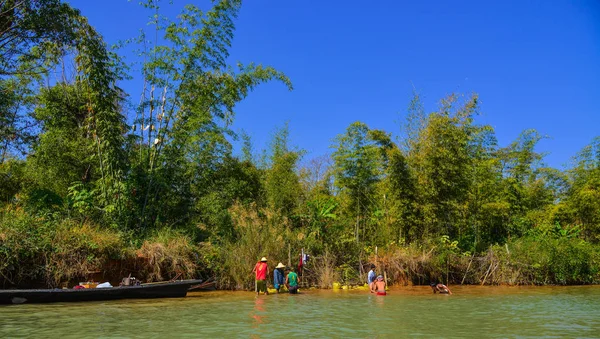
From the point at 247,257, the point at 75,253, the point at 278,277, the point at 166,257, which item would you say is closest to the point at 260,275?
the point at 278,277

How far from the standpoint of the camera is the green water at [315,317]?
8.01 m

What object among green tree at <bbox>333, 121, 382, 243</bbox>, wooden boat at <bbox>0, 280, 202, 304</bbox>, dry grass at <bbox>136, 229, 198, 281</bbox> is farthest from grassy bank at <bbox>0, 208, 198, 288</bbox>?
green tree at <bbox>333, 121, 382, 243</bbox>

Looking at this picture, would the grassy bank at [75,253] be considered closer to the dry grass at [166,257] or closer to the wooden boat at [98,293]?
A: the dry grass at [166,257]

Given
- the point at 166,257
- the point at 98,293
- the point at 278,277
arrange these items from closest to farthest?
the point at 98,293 → the point at 166,257 → the point at 278,277

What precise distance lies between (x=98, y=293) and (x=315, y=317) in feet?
21.1

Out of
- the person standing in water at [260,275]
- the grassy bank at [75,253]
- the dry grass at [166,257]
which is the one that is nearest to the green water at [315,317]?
the person standing in water at [260,275]

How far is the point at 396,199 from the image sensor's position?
63.7 ft

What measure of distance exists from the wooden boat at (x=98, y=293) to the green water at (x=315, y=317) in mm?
370

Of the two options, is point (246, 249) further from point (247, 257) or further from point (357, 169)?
point (357, 169)

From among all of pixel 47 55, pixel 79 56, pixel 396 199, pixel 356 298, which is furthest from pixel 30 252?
pixel 396 199

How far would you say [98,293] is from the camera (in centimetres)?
1278

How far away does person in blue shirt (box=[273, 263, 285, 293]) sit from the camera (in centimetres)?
1568

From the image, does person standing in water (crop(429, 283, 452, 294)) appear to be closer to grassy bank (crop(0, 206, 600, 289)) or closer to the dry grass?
grassy bank (crop(0, 206, 600, 289))

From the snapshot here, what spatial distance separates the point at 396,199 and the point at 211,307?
33.2ft
